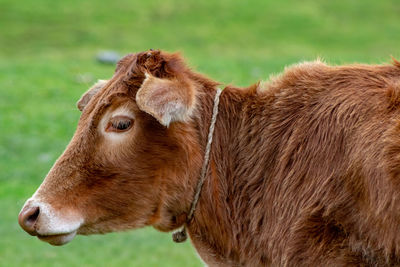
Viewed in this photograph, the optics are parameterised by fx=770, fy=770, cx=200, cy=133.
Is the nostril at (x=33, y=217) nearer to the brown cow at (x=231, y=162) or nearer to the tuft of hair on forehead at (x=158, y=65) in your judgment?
the brown cow at (x=231, y=162)

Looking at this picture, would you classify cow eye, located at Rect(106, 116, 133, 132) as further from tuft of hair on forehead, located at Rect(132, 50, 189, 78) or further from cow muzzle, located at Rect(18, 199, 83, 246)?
cow muzzle, located at Rect(18, 199, 83, 246)

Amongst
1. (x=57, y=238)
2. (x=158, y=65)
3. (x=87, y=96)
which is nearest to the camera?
(x=57, y=238)

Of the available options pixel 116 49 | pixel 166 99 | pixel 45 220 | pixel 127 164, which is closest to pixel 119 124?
pixel 127 164

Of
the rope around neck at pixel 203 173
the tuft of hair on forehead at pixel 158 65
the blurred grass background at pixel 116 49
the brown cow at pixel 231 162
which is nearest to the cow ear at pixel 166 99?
the brown cow at pixel 231 162

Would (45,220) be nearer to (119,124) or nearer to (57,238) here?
(57,238)

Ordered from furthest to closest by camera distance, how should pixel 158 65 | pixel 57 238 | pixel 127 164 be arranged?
pixel 158 65 → pixel 127 164 → pixel 57 238

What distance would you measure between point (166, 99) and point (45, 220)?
3.57ft

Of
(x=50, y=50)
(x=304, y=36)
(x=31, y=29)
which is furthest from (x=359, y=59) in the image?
(x=31, y=29)

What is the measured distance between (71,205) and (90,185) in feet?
0.61

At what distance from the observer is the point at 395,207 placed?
14.6 ft

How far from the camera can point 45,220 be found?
16.1ft

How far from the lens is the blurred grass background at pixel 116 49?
11664 mm

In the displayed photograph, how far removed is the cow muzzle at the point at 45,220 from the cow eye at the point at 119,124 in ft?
2.02

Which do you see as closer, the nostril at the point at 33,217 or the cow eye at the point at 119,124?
the nostril at the point at 33,217
